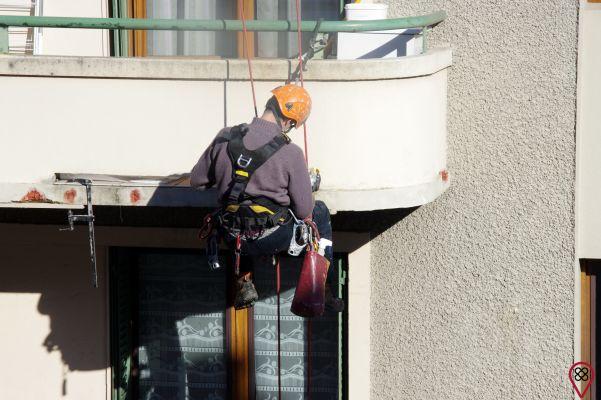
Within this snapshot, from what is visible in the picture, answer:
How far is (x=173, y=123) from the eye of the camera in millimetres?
9586

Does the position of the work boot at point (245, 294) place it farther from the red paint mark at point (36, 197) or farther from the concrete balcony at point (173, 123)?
the red paint mark at point (36, 197)

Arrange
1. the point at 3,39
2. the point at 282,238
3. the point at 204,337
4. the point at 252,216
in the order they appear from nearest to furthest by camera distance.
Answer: the point at 252,216
the point at 282,238
the point at 3,39
the point at 204,337

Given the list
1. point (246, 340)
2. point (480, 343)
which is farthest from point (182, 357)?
point (480, 343)

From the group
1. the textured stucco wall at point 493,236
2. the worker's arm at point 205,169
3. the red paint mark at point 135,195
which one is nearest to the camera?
the worker's arm at point 205,169

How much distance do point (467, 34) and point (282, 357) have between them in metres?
3.24

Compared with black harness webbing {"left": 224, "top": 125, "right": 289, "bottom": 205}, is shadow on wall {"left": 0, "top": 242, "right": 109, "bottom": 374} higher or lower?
lower

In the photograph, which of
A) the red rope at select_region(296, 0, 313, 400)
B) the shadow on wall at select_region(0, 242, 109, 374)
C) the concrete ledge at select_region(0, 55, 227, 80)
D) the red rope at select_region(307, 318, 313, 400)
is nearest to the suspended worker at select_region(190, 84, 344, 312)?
the red rope at select_region(296, 0, 313, 400)

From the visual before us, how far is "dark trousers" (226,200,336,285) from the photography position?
9070 millimetres

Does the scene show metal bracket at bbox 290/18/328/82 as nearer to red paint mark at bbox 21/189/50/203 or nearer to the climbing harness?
the climbing harness

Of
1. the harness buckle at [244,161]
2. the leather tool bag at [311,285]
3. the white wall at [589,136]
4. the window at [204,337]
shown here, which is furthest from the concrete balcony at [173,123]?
the window at [204,337]

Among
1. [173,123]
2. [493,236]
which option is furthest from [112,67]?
[493,236]

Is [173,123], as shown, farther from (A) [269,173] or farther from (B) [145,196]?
(A) [269,173]

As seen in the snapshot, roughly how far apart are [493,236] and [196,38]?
2965 millimetres

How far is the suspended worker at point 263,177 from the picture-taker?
8.70 meters
